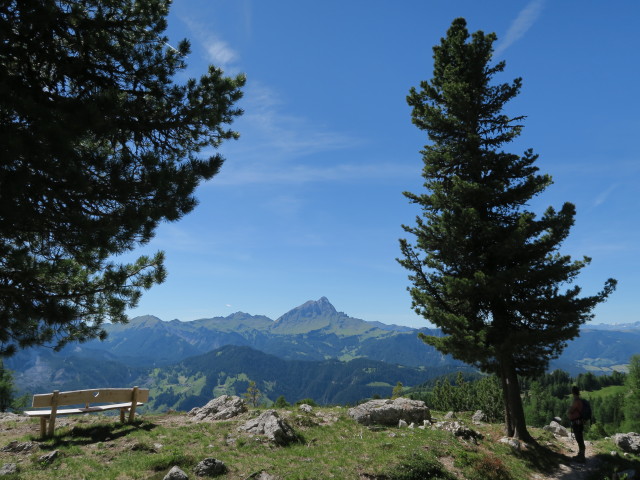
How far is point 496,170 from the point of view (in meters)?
17.8

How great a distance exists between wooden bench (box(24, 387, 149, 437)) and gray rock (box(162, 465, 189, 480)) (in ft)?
13.5

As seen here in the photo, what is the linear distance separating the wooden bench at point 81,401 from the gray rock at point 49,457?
69.6 inches

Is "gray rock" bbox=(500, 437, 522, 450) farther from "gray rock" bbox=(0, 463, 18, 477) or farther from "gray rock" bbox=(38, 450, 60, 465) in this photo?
Result: "gray rock" bbox=(0, 463, 18, 477)

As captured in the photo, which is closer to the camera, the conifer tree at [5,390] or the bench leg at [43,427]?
the bench leg at [43,427]

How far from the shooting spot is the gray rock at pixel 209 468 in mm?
10148

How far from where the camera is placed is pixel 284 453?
41.0 ft

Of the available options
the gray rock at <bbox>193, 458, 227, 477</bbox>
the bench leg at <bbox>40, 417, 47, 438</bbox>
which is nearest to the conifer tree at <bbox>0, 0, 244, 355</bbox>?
the gray rock at <bbox>193, 458, 227, 477</bbox>

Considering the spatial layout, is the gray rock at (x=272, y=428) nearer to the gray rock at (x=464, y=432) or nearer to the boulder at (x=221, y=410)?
the boulder at (x=221, y=410)

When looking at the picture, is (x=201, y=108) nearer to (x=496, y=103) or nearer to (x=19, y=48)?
(x=19, y=48)

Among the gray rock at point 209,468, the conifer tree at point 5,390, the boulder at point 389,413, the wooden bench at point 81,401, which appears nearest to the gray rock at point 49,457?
the wooden bench at point 81,401

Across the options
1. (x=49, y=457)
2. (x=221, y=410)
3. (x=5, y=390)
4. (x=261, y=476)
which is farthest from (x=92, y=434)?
(x=5, y=390)

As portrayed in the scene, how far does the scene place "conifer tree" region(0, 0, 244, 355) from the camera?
21.1 ft

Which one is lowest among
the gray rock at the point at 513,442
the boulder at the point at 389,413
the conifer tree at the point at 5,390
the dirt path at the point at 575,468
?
the conifer tree at the point at 5,390

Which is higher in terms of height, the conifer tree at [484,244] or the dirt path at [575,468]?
the conifer tree at [484,244]
